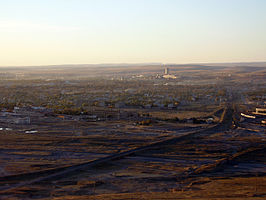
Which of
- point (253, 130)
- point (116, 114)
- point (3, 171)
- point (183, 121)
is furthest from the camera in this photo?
point (116, 114)

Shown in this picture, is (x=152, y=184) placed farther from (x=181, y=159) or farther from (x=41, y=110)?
(x=41, y=110)

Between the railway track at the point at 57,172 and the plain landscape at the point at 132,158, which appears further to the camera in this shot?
the railway track at the point at 57,172

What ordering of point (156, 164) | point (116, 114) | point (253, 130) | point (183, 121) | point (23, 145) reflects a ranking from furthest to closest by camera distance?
point (116, 114) < point (183, 121) < point (253, 130) < point (23, 145) < point (156, 164)

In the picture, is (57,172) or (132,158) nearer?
(57,172)

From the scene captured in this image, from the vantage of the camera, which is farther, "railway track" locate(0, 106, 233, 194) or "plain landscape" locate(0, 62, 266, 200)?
"railway track" locate(0, 106, 233, 194)

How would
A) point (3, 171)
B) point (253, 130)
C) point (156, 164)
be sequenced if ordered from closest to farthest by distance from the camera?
point (3, 171)
point (156, 164)
point (253, 130)

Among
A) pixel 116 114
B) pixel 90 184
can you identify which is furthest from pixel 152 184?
pixel 116 114

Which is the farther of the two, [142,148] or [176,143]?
[176,143]

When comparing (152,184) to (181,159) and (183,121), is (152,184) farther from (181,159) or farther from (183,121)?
(183,121)

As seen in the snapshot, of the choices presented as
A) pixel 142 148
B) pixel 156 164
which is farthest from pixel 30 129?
pixel 156 164
